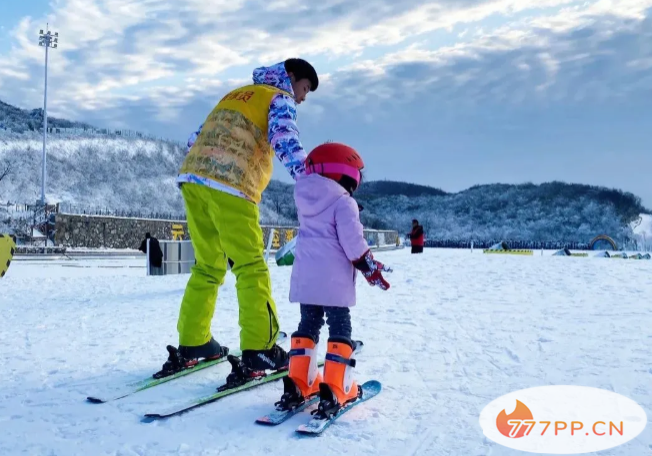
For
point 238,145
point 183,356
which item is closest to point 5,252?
point 183,356

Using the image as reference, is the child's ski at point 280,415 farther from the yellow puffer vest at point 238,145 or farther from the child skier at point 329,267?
the yellow puffer vest at point 238,145

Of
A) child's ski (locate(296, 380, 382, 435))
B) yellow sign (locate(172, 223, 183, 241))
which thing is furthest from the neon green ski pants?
yellow sign (locate(172, 223, 183, 241))

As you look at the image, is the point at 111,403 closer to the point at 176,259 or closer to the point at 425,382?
the point at 425,382

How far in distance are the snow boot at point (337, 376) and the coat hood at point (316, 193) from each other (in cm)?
71

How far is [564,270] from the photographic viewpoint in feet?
40.9

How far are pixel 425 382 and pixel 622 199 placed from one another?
77.7 meters

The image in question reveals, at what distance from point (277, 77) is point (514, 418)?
2.43 meters

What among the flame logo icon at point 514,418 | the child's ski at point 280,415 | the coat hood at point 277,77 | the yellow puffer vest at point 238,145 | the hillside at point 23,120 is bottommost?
the flame logo icon at point 514,418

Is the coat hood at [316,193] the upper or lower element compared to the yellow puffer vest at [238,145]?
lower

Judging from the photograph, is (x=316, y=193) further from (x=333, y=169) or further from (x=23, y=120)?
(x=23, y=120)

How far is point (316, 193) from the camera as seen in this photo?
296cm

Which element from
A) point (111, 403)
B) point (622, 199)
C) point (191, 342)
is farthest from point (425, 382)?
point (622, 199)

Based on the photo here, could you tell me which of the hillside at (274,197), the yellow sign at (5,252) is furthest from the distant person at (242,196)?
the hillside at (274,197)

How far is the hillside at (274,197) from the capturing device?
5466 cm
